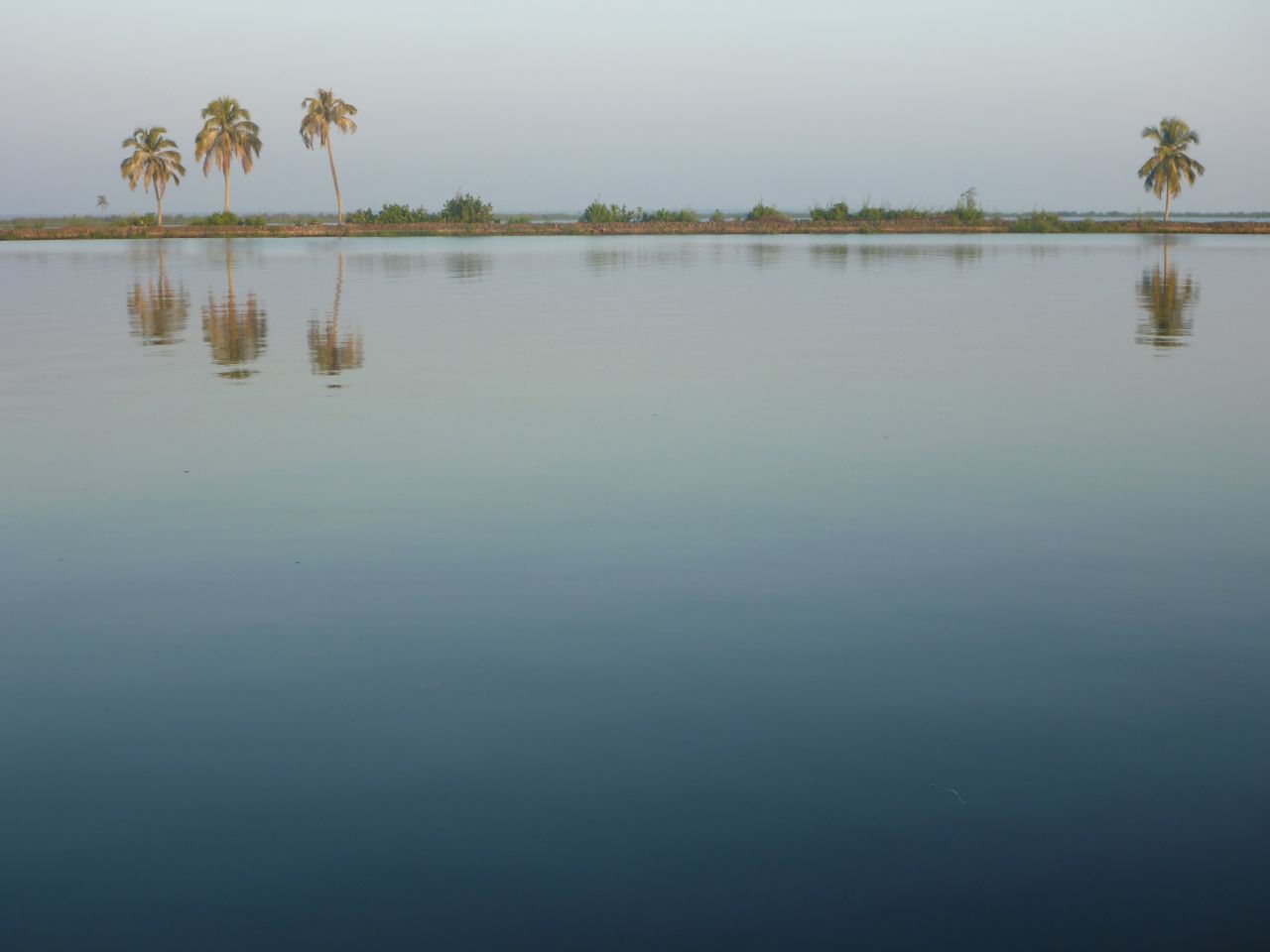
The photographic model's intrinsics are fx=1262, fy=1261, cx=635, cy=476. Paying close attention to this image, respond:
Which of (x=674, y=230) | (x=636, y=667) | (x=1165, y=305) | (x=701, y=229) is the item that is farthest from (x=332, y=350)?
(x=674, y=230)

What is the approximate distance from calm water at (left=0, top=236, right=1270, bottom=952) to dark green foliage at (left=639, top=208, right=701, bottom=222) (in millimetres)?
69945

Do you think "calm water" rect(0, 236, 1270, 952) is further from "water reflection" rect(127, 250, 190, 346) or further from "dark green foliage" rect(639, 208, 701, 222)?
"dark green foliage" rect(639, 208, 701, 222)

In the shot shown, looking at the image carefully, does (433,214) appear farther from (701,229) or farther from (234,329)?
(234,329)

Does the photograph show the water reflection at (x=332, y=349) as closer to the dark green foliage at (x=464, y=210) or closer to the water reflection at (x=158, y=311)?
the water reflection at (x=158, y=311)

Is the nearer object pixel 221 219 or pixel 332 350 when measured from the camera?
pixel 332 350

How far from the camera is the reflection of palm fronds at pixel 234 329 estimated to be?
15.3m

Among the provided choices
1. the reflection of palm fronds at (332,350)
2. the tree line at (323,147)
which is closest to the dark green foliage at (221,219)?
the tree line at (323,147)

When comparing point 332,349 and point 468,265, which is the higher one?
point 468,265

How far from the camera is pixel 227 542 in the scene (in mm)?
6707

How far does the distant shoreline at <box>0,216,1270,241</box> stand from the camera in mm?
71375

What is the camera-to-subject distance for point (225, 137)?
7412cm

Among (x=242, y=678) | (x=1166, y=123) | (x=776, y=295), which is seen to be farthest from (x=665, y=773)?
(x=1166, y=123)

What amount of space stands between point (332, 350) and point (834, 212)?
65.0 m

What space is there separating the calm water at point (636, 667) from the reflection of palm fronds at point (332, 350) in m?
1.92
